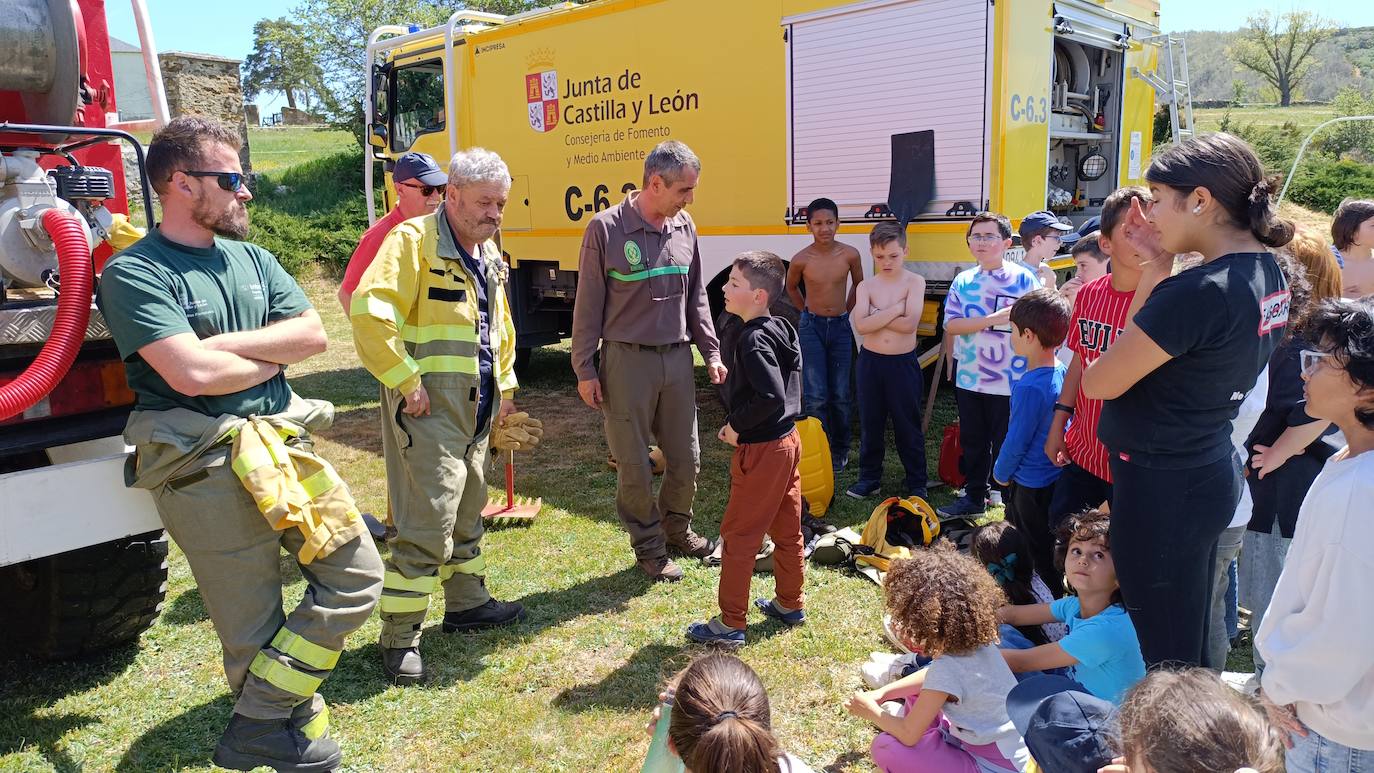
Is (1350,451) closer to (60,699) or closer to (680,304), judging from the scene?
(680,304)

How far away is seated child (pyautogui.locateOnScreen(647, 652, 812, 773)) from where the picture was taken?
1.71 meters

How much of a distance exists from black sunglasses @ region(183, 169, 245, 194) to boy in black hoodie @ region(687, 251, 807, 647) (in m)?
1.71

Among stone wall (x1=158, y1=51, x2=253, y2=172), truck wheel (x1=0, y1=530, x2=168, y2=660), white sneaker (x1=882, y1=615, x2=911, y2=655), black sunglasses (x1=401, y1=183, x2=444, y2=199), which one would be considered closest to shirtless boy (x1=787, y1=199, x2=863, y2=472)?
white sneaker (x1=882, y1=615, x2=911, y2=655)

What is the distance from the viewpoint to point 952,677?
93.4 inches

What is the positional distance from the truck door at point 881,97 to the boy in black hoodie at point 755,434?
2.66 meters

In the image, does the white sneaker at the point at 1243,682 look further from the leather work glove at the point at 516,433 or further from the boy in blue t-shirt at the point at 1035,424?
the leather work glove at the point at 516,433

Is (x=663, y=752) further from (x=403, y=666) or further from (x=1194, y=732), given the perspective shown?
(x=403, y=666)

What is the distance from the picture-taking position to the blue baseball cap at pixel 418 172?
13.6ft

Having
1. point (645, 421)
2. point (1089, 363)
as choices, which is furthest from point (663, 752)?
point (645, 421)

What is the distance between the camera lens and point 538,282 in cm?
838

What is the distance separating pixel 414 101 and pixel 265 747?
7442 mm

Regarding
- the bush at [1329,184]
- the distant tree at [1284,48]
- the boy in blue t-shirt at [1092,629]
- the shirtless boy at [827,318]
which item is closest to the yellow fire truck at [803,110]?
the shirtless boy at [827,318]

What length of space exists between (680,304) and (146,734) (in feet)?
8.63

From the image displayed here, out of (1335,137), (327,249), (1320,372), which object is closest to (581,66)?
(1320,372)
